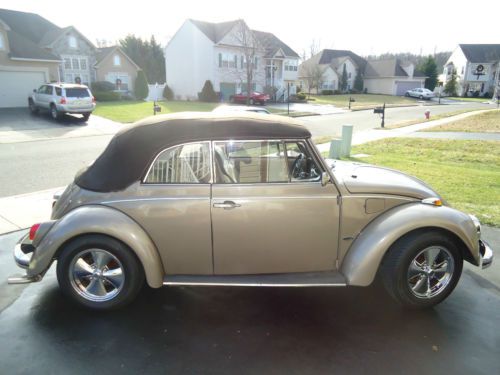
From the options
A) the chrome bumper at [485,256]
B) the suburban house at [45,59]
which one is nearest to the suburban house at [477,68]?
the suburban house at [45,59]

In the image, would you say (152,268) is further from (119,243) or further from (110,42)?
(110,42)

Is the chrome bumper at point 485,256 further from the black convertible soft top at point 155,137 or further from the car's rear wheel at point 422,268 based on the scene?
the black convertible soft top at point 155,137

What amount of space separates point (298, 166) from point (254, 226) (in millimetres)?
821

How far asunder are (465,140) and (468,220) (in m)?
12.4

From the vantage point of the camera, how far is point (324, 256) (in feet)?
11.4

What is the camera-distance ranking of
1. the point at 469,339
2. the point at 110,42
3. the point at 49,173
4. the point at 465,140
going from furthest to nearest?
the point at 110,42 → the point at 465,140 → the point at 49,173 → the point at 469,339

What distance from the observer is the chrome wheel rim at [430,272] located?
3459mm

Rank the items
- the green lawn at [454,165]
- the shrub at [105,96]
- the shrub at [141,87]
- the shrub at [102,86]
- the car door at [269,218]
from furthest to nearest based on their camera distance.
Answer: the shrub at [141,87] < the shrub at [102,86] < the shrub at [105,96] < the green lawn at [454,165] < the car door at [269,218]

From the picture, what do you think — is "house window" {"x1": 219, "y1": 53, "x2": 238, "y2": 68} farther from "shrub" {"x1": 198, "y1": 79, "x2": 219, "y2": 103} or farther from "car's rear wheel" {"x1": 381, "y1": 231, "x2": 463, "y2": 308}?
"car's rear wheel" {"x1": 381, "y1": 231, "x2": 463, "y2": 308}

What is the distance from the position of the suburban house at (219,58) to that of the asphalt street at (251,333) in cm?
3519

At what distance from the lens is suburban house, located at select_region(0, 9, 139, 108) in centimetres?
2497

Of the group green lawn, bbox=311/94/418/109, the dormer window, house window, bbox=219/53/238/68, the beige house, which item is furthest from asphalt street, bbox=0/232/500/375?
the beige house

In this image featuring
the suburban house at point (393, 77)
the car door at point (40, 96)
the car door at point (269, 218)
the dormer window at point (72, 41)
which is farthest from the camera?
the suburban house at point (393, 77)

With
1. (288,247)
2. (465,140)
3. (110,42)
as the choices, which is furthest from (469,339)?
(110,42)
